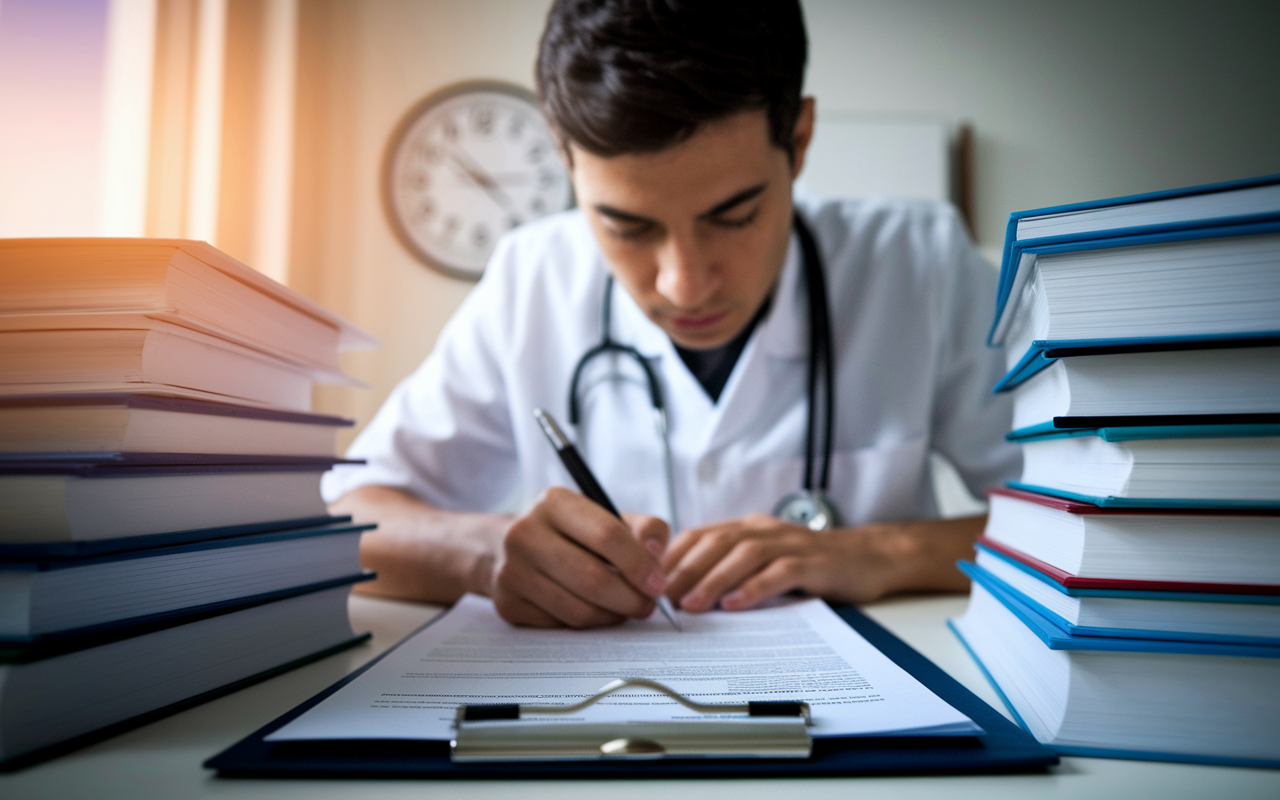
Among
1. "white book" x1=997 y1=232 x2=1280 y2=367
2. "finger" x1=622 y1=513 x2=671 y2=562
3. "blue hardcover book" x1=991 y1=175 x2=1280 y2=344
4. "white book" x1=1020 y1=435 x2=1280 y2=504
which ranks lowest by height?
"finger" x1=622 y1=513 x2=671 y2=562

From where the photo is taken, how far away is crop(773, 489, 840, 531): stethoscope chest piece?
0.95 metres

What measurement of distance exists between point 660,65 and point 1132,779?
2.47 feet

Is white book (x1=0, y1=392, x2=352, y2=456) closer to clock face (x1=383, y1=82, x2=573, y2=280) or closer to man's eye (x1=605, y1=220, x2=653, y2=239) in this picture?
man's eye (x1=605, y1=220, x2=653, y2=239)

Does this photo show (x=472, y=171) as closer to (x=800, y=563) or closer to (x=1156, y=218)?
(x=800, y=563)

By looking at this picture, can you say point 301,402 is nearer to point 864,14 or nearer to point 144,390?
point 144,390

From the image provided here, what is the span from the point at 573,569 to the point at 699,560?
152 millimetres

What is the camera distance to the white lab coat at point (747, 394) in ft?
3.60

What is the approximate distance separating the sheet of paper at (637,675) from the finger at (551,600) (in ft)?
A: 0.04

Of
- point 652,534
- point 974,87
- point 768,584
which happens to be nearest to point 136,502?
point 652,534

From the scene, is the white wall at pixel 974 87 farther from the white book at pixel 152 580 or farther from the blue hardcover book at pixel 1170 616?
the blue hardcover book at pixel 1170 616

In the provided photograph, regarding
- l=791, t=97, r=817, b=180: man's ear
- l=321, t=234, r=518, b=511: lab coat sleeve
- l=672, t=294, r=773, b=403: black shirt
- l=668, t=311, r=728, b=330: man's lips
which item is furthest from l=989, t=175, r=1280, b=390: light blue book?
l=321, t=234, r=518, b=511: lab coat sleeve

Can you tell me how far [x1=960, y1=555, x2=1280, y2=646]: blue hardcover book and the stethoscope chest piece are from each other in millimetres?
596

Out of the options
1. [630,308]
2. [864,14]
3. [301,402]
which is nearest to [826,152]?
[864,14]

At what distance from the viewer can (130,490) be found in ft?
1.23
